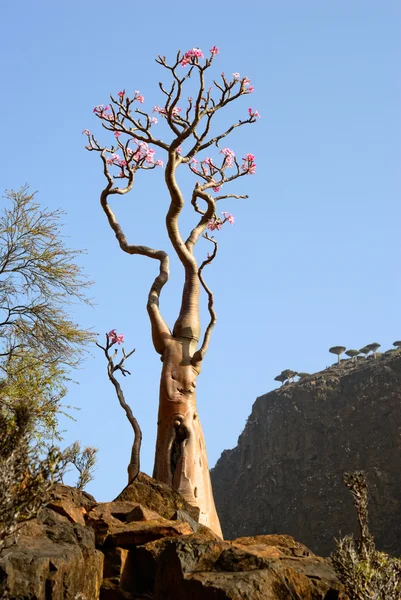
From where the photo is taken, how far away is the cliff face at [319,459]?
5394cm

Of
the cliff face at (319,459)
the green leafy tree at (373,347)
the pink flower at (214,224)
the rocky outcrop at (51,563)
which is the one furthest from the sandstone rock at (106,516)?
the green leafy tree at (373,347)

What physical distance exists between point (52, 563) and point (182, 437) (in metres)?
9.28

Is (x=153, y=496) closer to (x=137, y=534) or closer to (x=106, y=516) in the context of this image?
(x=106, y=516)

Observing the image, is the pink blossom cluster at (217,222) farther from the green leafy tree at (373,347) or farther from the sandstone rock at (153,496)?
the green leafy tree at (373,347)

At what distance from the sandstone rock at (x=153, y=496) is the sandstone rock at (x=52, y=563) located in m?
2.78

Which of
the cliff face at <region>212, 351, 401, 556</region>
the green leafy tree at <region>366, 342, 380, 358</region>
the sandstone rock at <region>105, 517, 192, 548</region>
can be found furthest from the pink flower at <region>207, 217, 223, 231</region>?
the green leafy tree at <region>366, 342, 380, 358</region>

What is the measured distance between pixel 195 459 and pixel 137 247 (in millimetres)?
5548

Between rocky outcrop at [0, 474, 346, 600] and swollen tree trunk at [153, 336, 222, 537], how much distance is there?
17.1 ft

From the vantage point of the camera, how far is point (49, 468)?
6.75 metres

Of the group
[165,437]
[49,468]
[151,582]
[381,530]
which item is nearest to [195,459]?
[165,437]

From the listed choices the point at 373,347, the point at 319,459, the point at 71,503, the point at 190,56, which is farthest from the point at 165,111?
the point at 373,347

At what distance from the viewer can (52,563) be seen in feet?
23.9

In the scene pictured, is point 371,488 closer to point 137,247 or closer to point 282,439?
point 282,439

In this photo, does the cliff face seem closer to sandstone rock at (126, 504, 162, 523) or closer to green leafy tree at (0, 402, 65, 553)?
sandstone rock at (126, 504, 162, 523)
